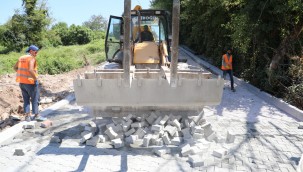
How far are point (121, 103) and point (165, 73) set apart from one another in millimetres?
1008

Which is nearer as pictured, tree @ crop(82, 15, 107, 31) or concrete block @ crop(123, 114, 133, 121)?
concrete block @ crop(123, 114, 133, 121)

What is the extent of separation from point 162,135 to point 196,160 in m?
1.04

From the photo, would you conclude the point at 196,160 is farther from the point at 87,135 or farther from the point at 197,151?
the point at 87,135

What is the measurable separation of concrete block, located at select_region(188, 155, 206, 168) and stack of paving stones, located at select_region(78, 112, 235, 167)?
11 centimetres

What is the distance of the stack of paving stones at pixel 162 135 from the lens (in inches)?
206

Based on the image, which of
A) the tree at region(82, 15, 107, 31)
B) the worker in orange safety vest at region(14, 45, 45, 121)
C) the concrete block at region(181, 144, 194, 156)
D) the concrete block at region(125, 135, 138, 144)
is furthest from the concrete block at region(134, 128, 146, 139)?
the tree at region(82, 15, 107, 31)

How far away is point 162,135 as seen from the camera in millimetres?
5531

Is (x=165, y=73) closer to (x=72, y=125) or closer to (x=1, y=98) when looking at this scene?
(x=72, y=125)

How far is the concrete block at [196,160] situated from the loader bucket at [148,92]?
112 centimetres

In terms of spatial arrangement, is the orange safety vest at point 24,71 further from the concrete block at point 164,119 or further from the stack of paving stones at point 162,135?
the concrete block at point 164,119

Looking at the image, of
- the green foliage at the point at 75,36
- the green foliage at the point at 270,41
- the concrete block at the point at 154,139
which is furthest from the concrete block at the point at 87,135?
the green foliage at the point at 75,36

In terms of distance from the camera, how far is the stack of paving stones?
17.2ft

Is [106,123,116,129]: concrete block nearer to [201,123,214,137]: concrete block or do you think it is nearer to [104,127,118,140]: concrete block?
[104,127,118,140]: concrete block

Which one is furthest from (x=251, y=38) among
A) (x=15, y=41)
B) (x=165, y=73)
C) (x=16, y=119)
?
(x=15, y=41)
